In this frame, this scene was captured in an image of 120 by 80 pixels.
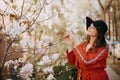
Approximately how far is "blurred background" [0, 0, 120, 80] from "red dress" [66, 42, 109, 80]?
88mm

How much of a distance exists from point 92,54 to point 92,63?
78mm

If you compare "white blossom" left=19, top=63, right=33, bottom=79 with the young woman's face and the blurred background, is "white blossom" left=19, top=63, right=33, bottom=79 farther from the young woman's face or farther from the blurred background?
the young woman's face

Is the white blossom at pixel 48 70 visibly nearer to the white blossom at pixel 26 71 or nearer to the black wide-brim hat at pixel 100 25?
the white blossom at pixel 26 71

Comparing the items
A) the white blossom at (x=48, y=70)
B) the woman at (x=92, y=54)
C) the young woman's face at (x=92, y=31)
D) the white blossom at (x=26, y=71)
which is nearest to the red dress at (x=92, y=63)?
the woman at (x=92, y=54)

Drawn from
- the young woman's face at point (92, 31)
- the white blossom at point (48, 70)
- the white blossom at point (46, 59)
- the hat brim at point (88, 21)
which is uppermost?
the hat brim at point (88, 21)

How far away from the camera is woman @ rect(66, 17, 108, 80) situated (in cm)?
216

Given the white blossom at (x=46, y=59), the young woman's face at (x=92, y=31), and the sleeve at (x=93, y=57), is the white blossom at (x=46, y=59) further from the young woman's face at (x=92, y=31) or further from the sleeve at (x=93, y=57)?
the young woman's face at (x=92, y=31)

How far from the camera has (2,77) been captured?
222 cm

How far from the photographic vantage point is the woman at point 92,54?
216 cm

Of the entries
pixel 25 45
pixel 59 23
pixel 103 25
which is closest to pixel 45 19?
pixel 59 23

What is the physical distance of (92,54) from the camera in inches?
85.4

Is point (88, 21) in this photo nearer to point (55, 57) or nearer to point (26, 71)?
point (55, 57)

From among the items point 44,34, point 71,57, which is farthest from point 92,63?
point 44,34

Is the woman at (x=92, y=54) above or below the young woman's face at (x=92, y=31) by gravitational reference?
below
